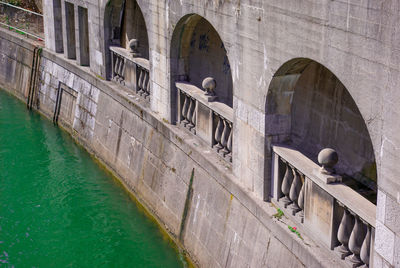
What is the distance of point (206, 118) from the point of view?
11711 mm

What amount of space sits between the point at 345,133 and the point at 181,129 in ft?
13.1

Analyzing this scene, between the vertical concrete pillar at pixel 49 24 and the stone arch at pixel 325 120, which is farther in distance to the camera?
the vertical concrete pillar at pixel 49 24

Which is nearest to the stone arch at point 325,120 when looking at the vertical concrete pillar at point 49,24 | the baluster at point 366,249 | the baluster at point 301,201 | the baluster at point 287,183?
the baluster at point 287,183

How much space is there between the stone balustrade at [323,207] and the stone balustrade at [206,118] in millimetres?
1681

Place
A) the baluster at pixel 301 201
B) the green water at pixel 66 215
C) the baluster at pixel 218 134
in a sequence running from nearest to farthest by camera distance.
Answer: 1. the baluster at pixel 301 201
2. the baluster at pixel 218 134
3. the green water at pixel 66 215

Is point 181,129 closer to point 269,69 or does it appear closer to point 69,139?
point 269,69

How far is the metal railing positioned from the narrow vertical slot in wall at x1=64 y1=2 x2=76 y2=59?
13.1ft

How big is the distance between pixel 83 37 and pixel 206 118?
7.22m

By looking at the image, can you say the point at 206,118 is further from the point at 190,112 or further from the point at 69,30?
the point at 69,30

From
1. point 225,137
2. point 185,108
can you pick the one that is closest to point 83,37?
point 185,108

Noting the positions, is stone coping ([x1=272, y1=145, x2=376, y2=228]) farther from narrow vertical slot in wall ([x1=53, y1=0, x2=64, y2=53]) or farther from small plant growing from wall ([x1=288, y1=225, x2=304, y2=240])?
narrow vertical slot in wall ([x1=53, y1=0, x2=64, y2=53])

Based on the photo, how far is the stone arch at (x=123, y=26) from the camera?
1596 cm

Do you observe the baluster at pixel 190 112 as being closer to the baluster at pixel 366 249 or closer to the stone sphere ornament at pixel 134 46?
the stone sphere ornament at pixel 134 46

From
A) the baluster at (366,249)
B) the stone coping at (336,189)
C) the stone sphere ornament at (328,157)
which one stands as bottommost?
the baluster at (366,249)
